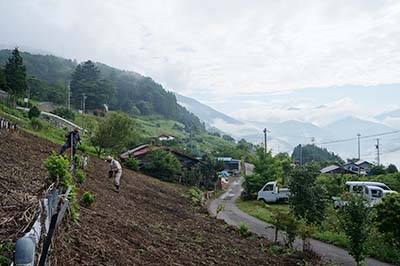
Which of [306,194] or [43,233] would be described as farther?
[306,194]

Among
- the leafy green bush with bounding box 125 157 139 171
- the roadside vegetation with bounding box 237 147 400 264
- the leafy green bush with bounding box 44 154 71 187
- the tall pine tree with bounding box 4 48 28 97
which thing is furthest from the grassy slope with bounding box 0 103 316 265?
the tall pine tree with bounding box 4 48 28 97

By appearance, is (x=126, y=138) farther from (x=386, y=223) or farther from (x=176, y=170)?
(x=386, y=223)

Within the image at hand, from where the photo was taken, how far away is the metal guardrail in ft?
9.57

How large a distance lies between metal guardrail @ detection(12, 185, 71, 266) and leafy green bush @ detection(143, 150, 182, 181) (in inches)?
1171

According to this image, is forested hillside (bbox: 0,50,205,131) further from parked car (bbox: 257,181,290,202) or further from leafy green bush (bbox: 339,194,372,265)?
leafy green bush (bbox: 339,194,372,265)

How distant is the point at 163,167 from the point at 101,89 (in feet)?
184

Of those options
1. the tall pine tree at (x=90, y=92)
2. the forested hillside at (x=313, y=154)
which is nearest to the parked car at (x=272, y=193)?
the forested hillside at (x=313, y=154)

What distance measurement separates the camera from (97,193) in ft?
38.4

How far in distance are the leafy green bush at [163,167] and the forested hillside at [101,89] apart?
150 ft

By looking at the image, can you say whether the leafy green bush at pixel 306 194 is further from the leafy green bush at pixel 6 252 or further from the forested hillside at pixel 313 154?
the forested hillside at pixel 313 154

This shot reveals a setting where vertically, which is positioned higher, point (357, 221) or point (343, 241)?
point (357, 221)

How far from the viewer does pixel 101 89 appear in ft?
284

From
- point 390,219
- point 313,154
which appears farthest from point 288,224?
point 313,154

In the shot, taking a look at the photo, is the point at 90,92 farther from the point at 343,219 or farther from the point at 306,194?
the point at 343,219
